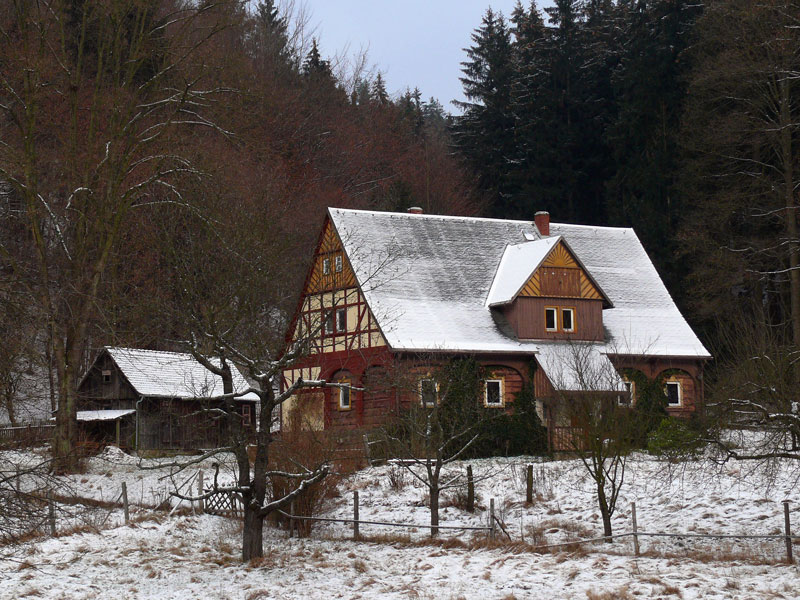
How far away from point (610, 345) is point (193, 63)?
17357mm

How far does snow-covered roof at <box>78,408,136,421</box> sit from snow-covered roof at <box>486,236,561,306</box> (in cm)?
1402

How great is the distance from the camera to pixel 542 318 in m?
36.2

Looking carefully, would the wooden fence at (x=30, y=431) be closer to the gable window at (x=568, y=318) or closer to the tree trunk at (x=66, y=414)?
the tree trunk at (x=66, y=414)

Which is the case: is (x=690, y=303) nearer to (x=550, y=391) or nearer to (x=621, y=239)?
(x=621, y=239)

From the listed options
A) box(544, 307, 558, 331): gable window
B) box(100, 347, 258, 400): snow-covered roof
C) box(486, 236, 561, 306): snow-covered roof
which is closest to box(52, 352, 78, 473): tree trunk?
box(100, 347, 258, 400): snow-covered roof

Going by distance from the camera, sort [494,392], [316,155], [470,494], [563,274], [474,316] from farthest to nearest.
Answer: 1. [316,155]
2. [563,274]
3. [474,316]
4. [494,392]
5. [470,494]

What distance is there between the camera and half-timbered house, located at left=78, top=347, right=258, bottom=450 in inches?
1513

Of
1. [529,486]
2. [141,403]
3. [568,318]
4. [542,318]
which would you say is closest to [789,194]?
[568,318]

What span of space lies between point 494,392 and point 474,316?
2777 mm

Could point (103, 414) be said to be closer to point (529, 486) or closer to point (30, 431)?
point (30, 431)

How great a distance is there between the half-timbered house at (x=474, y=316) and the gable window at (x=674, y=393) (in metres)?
0.04

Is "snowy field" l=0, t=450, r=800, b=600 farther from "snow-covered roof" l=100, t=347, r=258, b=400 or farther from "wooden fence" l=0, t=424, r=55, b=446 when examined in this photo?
"snow-covered roof" l=100, t=347, r=258, b=400

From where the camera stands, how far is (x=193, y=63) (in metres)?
34.1

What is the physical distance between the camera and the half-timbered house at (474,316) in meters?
34.2
